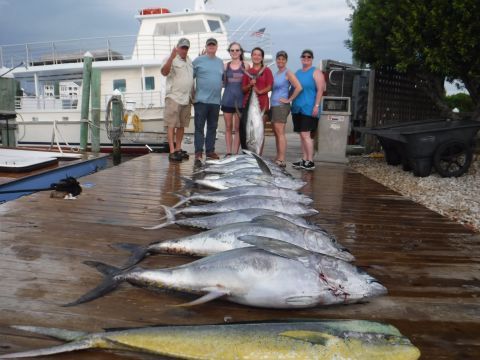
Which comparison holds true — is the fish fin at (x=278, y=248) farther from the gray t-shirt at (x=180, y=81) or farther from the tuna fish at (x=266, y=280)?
the gray t-shirt at (x=180, y=81)

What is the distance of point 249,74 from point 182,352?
5.37m

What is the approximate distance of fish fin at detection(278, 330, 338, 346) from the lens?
5.12 feet

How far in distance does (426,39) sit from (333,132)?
2.96 metres

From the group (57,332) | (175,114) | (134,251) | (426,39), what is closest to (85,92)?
(175,114)

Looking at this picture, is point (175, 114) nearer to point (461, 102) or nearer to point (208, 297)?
point (208, 297)

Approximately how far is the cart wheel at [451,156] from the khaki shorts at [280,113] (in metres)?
2.88

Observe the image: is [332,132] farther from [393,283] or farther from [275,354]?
[275,354]

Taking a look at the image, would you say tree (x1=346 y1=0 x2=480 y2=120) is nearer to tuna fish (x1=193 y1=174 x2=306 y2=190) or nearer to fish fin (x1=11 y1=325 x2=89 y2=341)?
tuna fish (x1=193 y1=174 x2=306 y2=190)

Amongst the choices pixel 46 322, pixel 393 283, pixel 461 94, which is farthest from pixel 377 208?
pixel 461 94

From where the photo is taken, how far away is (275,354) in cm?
153

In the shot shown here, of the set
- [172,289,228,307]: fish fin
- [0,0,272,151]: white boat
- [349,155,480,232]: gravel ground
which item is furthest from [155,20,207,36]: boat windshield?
[172,289,228,307]: fish fin

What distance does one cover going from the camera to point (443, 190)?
7.02 meters

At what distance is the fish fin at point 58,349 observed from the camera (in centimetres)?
158

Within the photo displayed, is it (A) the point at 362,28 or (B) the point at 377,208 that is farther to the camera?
(A) the point at 362,28
